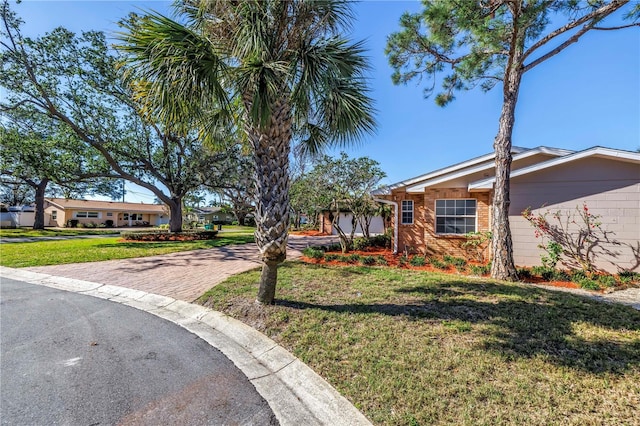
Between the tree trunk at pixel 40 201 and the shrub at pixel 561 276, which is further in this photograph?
the tree trunk at pixel 40 201

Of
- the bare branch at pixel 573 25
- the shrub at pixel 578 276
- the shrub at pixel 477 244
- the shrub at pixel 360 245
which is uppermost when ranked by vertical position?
the bare branch at pixel 573 25

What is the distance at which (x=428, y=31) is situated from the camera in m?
7.57

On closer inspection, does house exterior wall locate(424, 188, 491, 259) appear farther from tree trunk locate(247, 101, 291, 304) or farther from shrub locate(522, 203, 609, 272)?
tree trunk locate(247, 101, 291, 304)

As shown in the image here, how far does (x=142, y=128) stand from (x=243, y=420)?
19.0 meters

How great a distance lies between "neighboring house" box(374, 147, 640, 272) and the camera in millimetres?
7742

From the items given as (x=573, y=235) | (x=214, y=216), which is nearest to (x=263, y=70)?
(x=573, y=235)

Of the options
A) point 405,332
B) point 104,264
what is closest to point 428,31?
point 405,332

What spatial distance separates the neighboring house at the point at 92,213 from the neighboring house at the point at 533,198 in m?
31.8

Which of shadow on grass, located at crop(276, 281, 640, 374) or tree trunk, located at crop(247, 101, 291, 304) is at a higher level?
tree trunk, located at crop(247, 101, 291, 304)

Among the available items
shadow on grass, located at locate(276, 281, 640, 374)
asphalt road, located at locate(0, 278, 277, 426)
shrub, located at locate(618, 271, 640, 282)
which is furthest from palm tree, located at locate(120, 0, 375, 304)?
shrub, located at locate(618, 271, 640, 282)

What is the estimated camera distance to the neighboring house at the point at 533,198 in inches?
305

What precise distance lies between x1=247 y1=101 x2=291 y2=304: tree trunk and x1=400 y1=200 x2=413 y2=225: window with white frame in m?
8.70

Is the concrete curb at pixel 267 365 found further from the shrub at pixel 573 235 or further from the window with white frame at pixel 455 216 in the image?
the window with white frame at pixel 455 216

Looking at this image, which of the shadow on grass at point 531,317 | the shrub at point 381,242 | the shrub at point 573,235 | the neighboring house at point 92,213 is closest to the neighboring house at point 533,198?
the shrub at point 573,235
